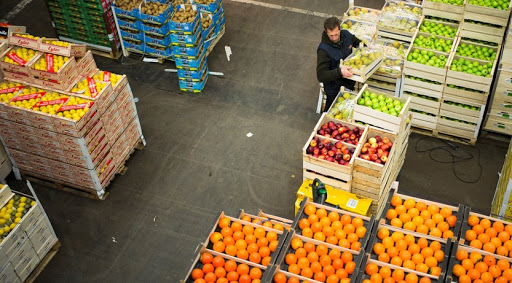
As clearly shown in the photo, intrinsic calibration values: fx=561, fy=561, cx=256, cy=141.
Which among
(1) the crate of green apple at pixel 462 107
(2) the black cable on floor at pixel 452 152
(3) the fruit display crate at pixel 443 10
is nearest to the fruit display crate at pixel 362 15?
(3) the fruit display crate at pixel 443 10

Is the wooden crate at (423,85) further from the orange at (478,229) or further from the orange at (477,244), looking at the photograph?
the orange at (477,244)

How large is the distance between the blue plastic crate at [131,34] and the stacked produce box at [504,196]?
26.8 feet

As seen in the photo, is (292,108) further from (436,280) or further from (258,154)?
(436,280)

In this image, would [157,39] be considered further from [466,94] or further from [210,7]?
[466,94]

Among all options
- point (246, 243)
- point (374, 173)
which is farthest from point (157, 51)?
point (246, 243)

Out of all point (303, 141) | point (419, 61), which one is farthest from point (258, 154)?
point (419, 61)

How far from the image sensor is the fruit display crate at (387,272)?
262 inches

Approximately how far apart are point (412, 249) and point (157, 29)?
7837 millimetres

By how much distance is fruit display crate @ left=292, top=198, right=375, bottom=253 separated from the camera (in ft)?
23.6

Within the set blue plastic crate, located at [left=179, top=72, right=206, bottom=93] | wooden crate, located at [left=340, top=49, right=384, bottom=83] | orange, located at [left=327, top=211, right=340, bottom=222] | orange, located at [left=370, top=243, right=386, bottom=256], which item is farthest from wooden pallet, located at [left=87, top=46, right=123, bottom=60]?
orange, located at [left=370, top=243, right=386, bottom=256]

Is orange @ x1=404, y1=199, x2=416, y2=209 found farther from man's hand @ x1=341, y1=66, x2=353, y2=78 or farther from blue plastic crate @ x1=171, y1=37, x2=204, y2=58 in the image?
Answer: blue plastic crate @ x1=171, y1=37, x2=204, y2=58

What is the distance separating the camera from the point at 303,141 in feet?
36.7

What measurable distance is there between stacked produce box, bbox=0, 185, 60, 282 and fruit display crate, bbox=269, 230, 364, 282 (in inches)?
163

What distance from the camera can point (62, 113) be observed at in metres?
9.38
